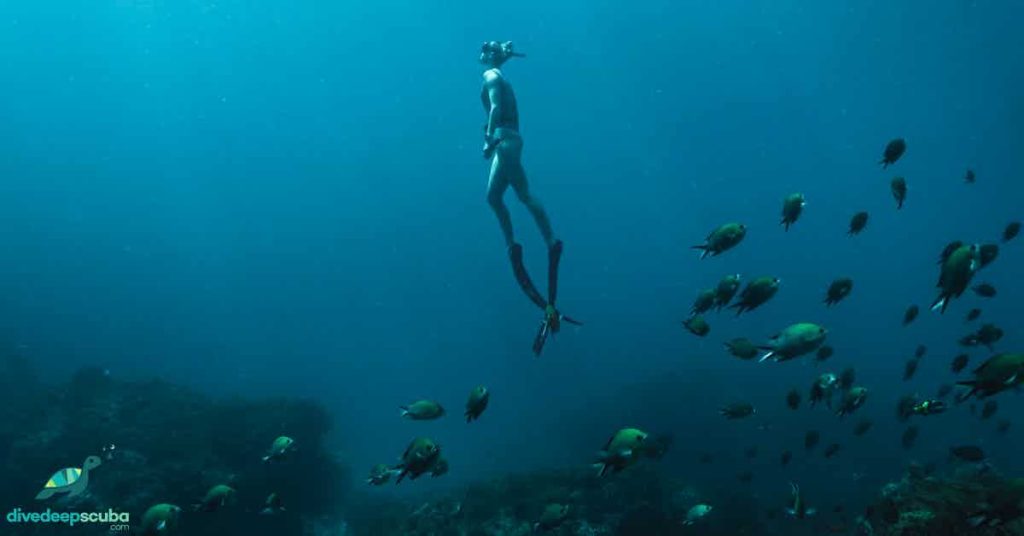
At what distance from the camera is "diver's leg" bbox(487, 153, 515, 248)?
10.5 m

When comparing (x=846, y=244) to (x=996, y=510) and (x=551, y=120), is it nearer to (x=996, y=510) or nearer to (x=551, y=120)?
(x=551, y=120)

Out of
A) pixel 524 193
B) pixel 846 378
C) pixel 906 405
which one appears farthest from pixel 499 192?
pixel 906 405

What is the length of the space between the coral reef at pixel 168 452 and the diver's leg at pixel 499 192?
1001 centimetres

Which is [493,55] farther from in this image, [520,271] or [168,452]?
[168,452]

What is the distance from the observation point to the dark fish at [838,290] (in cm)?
690

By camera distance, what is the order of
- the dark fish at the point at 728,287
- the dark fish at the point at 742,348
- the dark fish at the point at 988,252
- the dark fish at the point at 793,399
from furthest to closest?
the dark fish at the point at 793,399
the dark fish at the point at 742,348
the dark fish at the point at 988,252
the dark fish at the point at 728,287

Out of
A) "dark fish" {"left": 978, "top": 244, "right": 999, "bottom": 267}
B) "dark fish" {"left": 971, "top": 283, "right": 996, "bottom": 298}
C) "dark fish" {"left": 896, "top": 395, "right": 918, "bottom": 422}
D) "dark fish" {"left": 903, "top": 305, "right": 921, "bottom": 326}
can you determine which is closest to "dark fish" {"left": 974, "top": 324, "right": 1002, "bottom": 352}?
"dark fish" {"left": 903, "top": 305, "right": 921, "bottom": 326}

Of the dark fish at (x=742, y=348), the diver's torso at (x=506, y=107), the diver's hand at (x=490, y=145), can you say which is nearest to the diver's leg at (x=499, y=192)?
the diver's hand at (x=490, y=145)

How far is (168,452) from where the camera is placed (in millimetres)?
14859

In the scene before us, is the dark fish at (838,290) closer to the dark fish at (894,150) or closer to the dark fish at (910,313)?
the dark fish at (894,150)

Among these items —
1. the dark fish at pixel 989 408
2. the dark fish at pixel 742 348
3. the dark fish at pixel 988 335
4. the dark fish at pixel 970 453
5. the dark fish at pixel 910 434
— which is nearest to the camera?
the dark fish at pixel 742 348

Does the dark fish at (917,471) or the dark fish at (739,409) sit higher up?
the dark fish at (739,409)

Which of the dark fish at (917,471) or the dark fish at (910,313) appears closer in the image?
the dark fish at (910,313)

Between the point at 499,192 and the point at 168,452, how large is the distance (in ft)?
39.2
